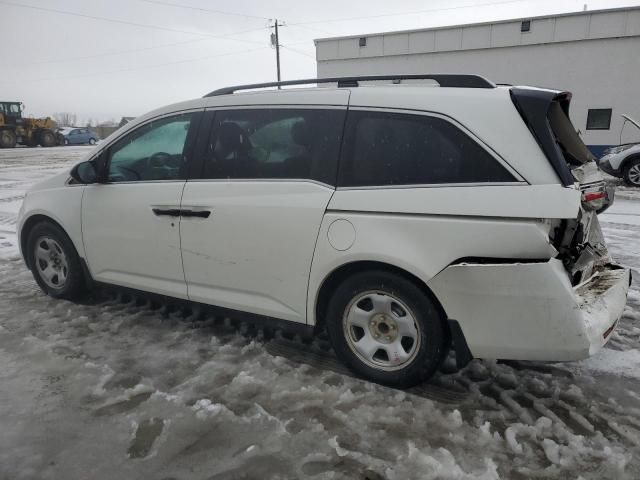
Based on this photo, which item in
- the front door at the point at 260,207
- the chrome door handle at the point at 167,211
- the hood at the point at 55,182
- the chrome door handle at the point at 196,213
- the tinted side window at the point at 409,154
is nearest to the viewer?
the tinted side window at the point at 409,154

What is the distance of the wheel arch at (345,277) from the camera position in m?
2.63

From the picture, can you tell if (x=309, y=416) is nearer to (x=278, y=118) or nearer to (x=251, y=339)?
(x=251, y=339)

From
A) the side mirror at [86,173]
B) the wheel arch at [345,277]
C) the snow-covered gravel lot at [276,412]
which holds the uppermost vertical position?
the side mirror at [86,173]

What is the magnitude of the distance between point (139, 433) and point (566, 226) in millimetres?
2478

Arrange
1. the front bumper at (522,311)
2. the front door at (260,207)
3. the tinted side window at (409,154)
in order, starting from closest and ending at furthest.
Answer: the front bumper at (522,311) < the tinted side window at (409,154) < the front door at (260,207)

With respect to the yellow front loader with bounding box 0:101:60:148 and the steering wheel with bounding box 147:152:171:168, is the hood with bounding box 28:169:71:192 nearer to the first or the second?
the steering wheel with bounding box 147:152:171:168

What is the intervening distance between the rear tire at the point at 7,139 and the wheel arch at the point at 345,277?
33.9 meters

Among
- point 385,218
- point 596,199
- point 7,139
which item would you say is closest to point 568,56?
point 596,199

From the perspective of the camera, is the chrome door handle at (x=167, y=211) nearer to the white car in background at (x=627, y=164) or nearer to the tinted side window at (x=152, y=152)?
the tinted side window at (x=152, y=152)

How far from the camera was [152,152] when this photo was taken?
369cm

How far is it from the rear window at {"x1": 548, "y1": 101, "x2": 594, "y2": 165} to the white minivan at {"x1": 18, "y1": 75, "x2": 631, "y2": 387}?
2 centimetres

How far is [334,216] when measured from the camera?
9.05 feet

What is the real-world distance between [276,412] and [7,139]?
34.3 metres

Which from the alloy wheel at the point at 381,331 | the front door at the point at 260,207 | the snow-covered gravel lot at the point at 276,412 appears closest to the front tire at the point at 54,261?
the snow-covered gravel lot at the point at 276,412
